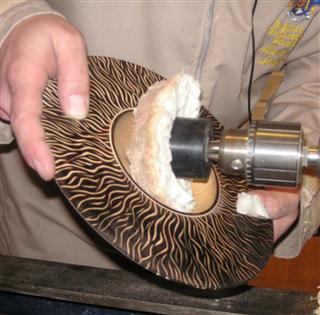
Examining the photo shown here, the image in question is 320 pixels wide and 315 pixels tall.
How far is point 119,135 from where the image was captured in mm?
643

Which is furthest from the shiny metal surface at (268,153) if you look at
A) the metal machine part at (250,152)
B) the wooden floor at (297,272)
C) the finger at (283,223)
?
the wooden floor at (297,272)

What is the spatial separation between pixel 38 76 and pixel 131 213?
0.21 m

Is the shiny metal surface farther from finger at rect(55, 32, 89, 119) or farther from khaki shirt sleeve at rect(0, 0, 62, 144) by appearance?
khaki shirt sleeve at rect(0, 0, 62, 144)

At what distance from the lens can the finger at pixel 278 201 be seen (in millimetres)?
784

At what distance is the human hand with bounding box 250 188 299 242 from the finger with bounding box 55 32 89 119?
302mm

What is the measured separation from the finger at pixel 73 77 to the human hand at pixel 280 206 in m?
0.30

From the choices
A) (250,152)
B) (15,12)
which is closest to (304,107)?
(250,152)

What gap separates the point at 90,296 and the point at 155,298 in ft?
0.31

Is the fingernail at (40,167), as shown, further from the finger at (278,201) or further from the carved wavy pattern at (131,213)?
the finger at (278,201)

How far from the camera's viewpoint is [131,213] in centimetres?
56

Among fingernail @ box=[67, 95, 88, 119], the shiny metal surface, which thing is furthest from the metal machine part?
fingernail @ box=[67, 95, 88, 119]

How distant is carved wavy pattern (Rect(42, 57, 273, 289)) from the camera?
0.54m

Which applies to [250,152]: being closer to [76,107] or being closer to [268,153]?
[268,153]

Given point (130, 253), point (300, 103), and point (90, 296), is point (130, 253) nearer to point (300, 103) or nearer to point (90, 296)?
point (90, 296)
